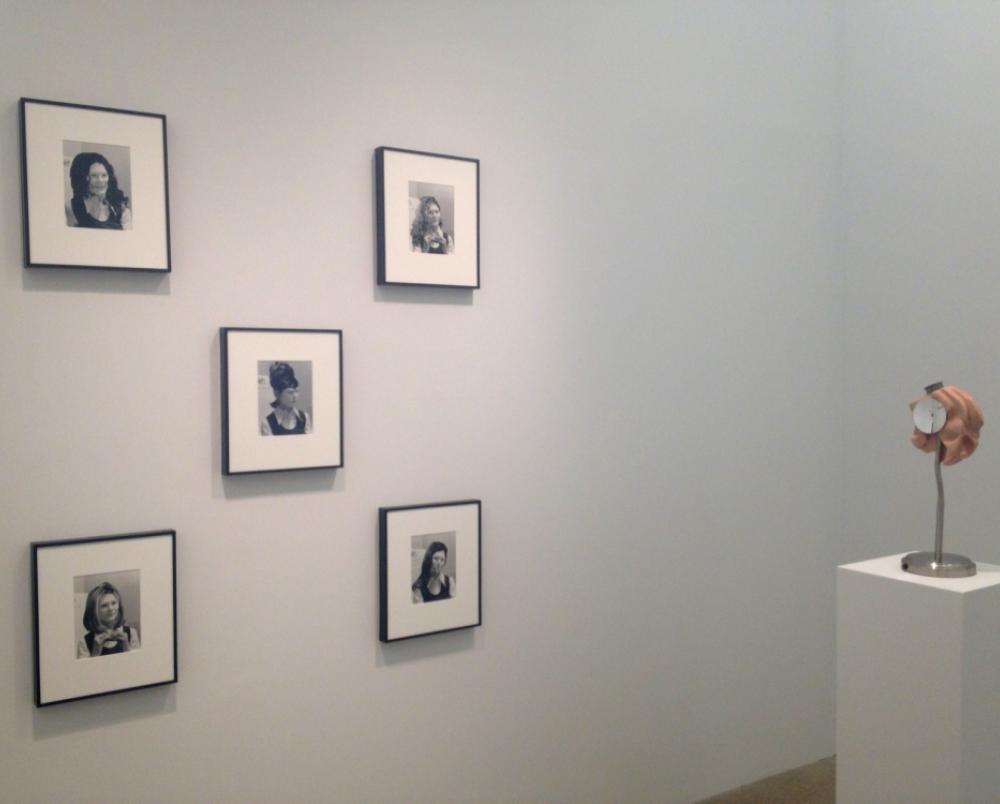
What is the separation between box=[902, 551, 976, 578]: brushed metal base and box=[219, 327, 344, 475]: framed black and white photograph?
1.62m

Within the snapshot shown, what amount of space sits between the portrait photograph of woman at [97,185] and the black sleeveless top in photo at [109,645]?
1.01m

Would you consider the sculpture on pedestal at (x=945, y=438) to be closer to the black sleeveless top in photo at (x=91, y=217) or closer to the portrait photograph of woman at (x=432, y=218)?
the portrait photograph of woman at (x=432, y=218)

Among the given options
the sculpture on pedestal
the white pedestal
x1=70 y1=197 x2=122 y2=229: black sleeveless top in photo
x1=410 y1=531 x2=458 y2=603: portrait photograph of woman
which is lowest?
the white pedestal

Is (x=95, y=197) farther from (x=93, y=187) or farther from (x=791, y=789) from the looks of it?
(x=791, y=789)

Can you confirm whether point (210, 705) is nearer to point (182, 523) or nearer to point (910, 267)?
point (182, 523)

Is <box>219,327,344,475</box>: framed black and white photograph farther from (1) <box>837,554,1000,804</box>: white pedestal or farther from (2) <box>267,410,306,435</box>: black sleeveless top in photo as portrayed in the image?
(1) <box>837,554,1000,804</box>: white pedestal

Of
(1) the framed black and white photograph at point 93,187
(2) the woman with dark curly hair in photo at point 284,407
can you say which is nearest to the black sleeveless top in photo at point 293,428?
(2) the woman with dark curly hair in photo at point 284,407

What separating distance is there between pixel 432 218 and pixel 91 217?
37.2 inches

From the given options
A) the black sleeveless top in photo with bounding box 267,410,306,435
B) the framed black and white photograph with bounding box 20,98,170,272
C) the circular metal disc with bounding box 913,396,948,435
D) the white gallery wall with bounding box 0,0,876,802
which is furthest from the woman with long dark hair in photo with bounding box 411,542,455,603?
the circular metal disc with bounding box 913,396,948,435

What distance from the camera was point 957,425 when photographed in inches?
104

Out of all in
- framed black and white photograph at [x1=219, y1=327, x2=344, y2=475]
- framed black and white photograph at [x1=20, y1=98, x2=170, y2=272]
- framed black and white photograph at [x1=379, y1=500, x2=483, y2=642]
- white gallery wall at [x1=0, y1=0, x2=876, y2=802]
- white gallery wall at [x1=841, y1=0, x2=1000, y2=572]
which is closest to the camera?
framed black and white photograph at [x1=20, y1=98, x2=170, y2=272]

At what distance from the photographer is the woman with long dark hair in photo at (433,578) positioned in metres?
2.88

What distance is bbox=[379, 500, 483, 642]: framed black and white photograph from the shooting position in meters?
2.81

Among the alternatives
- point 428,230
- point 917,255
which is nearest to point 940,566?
point 917,255
